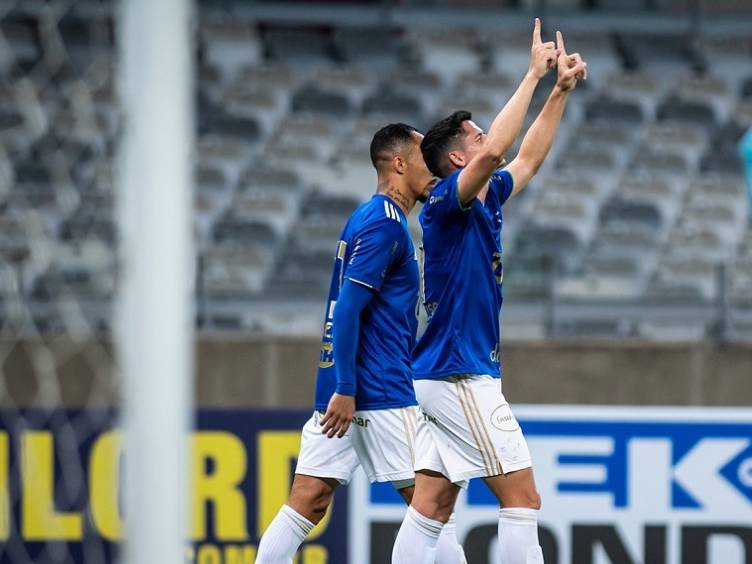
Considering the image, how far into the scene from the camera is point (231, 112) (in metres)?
11.5

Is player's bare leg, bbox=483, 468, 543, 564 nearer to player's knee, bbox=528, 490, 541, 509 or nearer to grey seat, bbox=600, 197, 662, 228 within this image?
player's knee, bbox=528, 490, 541, 509

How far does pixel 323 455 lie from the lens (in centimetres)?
445

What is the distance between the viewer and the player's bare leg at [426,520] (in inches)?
166

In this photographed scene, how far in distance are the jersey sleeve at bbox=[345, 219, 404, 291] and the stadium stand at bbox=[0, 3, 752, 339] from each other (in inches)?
75.5

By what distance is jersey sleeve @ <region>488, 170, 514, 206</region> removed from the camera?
4328mm

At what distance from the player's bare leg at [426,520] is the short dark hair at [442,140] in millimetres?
1000

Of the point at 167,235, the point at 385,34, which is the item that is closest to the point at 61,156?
the point at 385,34

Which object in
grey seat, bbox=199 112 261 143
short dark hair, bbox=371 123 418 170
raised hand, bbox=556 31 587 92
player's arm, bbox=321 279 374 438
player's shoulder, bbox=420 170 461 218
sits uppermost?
grey seat, bbox=199 112 261 143

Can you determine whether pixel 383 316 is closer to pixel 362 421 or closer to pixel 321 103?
pixel 362 421

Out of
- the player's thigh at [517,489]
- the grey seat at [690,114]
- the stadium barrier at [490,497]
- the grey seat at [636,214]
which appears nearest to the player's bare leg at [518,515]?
the player's thigh at [517,489]

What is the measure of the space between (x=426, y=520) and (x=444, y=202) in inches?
40.5

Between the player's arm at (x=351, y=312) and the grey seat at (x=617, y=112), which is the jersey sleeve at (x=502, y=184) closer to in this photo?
the player's arm at (x=351, y=312)

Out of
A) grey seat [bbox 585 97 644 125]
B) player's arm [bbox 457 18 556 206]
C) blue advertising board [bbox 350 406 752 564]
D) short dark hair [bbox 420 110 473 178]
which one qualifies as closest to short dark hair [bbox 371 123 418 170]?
short dark hair [bbox 420 110 473 178]

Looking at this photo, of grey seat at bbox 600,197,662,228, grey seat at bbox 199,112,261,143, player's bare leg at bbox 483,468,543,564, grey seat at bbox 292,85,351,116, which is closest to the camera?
player's bare leg at bbox 483,468,543,564
